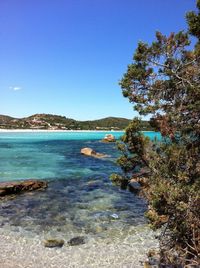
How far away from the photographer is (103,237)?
52.7 ft

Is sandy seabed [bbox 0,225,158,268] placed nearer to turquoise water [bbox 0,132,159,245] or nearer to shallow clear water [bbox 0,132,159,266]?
shallow clear water [bbox 0,132,159,266]

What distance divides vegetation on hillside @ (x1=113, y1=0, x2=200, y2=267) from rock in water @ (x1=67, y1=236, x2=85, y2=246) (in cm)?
578

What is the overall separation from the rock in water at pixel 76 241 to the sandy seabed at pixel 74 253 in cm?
28

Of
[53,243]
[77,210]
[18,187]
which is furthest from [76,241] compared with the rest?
[18,187]

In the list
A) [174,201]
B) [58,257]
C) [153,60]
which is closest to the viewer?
[174,201]

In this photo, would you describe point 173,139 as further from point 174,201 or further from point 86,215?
point 86,215

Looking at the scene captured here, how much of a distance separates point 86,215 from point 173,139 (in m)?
11.6

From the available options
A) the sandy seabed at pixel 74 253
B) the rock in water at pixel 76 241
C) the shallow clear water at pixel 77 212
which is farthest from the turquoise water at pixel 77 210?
the sandy seabed at pixel 74 253

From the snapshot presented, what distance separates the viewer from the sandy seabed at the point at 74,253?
1292 centimetres

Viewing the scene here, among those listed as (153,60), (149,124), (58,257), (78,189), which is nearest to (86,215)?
(58,257)

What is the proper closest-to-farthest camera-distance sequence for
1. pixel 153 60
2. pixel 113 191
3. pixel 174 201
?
pixel 174 201 → pixel 153 60 → pixel 113 191

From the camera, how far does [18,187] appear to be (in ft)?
87.0

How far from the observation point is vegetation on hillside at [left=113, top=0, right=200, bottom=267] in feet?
30.3

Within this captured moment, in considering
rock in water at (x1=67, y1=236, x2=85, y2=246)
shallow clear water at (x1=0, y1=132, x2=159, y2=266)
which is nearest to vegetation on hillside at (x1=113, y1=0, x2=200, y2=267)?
shallow clear water at (x1=0, y1=132, x2=159, y2=266)
